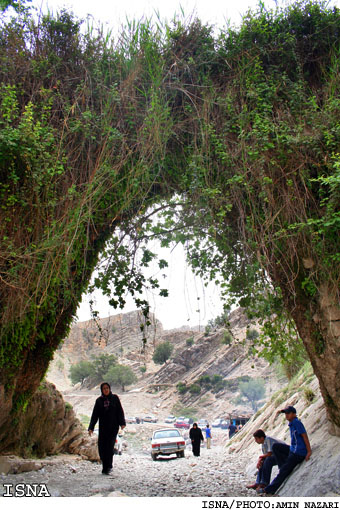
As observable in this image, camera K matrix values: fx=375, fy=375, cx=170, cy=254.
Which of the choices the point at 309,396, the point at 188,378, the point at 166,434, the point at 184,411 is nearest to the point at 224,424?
the point at 184,411

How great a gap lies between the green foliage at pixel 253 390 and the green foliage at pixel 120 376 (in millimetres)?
13934

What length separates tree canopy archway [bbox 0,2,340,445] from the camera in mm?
4324

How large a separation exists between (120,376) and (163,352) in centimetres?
831

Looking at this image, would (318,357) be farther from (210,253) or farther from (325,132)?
(325,132)

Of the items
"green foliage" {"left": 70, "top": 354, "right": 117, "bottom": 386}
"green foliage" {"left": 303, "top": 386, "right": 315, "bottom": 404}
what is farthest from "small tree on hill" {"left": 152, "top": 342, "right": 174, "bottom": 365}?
"green foliage" {"left": 303, "top": 386, "right": 315, "bottom": 404}

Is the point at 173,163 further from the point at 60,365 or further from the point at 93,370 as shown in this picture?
the point at 60,365

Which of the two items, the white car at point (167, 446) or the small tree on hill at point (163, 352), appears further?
the small tree on hill at point (163, 352)

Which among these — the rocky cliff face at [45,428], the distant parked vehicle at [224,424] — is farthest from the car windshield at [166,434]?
the distant parked vehicle at [224,424]

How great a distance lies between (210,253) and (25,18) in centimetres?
419

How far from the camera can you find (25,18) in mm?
5238

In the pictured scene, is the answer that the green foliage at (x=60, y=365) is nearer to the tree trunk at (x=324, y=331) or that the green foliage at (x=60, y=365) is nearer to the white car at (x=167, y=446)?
the white car at (x=167, y=446)

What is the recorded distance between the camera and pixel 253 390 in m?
43.8

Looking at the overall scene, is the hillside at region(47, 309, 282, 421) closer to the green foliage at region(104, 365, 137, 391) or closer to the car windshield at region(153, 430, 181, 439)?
the green foliage at region(104, 365, 137, 391)

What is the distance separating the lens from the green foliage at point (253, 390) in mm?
43094
